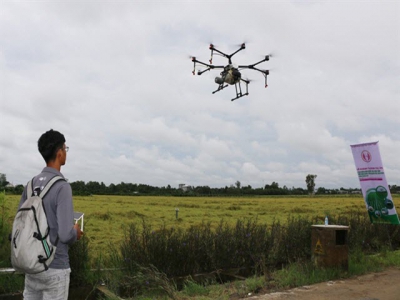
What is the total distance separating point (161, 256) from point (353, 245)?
4.20 metres

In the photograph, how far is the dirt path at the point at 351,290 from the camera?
5.15m

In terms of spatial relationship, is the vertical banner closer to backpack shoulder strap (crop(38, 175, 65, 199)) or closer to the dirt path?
the dirt path

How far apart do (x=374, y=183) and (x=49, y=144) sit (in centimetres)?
749

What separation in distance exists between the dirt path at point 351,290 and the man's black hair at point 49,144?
3389mm

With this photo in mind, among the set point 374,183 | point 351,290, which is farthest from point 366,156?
point 351,290

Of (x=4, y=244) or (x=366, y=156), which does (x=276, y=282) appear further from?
(x=4, y=244)

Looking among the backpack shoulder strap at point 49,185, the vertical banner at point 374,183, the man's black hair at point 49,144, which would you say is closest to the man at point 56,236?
the backpack shoulder strap at point 49,185

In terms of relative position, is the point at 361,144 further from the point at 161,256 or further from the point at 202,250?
the point at 161,256

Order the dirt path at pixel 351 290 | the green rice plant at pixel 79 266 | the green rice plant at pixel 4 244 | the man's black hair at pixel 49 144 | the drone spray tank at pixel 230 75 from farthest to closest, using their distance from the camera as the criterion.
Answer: the drone spray tank at pixel 230 75 < the green rice plant at pixel 4 244 < the green rice plant at pixel 79 266 < the dirt path at pixel 351 290 < the man's black hair at pixel 49 144

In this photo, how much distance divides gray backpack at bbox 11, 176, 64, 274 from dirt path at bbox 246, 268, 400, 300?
3284 mm

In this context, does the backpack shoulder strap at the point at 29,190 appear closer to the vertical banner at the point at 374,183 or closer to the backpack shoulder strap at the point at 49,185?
the backpack shoulder strap at the point at 49,185

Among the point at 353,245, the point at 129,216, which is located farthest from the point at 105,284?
the point at 129,216

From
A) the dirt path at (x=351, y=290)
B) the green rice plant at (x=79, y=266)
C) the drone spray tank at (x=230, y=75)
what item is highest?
the drone spray tank at (x=230, y=75)

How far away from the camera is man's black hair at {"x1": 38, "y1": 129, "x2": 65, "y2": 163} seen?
2830mm
